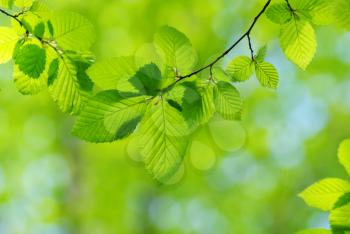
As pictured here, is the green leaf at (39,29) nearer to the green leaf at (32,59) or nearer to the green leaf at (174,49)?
the green leaf at (32,59)

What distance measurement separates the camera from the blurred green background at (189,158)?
24.4 ft

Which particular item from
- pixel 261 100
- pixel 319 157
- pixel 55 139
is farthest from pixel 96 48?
pixel 319 157

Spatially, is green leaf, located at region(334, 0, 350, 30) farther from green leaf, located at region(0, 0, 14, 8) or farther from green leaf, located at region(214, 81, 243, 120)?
green leaf, located at region(0, 0, 14, 8)

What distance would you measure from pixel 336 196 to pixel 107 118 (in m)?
0.43

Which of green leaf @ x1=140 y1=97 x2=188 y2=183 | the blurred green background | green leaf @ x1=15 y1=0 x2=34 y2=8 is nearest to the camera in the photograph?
green leaf @ x1=140 y1=97 x2=188 y2=183

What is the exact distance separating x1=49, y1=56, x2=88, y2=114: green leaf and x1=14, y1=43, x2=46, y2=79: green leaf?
0.03 metres

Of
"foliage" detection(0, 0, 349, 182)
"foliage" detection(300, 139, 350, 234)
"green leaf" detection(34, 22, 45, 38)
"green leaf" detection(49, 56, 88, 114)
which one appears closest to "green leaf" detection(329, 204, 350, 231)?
"foliage" detection(300, 139, 350, 234)

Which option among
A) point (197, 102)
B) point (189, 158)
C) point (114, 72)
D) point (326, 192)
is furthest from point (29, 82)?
point (189, 158)

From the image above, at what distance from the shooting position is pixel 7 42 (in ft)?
2.61

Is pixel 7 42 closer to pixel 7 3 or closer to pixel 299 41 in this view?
pixel 7 3

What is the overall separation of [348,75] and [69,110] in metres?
8.01

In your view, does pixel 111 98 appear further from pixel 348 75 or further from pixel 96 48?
pixel 348 75

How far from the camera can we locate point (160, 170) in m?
0.69

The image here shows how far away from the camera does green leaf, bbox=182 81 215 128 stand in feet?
2.47
